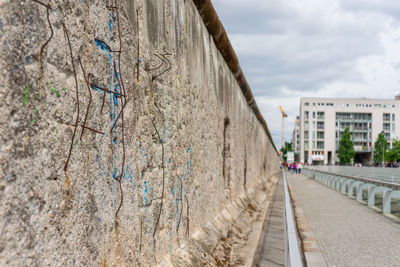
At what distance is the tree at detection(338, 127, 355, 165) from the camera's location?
8931 centimetres

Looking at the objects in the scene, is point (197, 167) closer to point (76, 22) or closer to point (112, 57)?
point (112, 57)

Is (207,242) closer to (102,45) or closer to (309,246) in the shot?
(309,246)

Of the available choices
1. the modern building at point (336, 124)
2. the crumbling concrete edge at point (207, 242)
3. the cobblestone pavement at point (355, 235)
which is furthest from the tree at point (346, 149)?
the crumbling concrete edge at point (207, 242)

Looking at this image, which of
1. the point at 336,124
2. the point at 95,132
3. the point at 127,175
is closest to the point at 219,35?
the point at 127,175

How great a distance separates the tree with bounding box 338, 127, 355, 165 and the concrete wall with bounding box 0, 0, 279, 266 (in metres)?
90.2

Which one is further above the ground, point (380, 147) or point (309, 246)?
point (380, 147)

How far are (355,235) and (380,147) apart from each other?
89533 millimetres

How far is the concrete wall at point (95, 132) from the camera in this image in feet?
5.94

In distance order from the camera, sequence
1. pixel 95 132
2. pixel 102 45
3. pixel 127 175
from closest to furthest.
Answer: pixel 95 132, pixel 102 45, pixel 127 175

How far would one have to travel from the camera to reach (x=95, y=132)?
2.56 meters

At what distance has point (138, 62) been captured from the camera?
3.39 metres

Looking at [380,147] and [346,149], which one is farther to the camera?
[346,149]

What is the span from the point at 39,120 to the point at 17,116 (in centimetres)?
18

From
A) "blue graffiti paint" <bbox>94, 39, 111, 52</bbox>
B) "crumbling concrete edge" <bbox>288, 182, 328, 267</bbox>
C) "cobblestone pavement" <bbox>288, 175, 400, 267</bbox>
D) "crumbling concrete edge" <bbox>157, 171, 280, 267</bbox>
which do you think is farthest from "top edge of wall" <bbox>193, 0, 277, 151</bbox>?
"cobblestone pavement" <bbox>288, 175, 400, 267</bbox>
